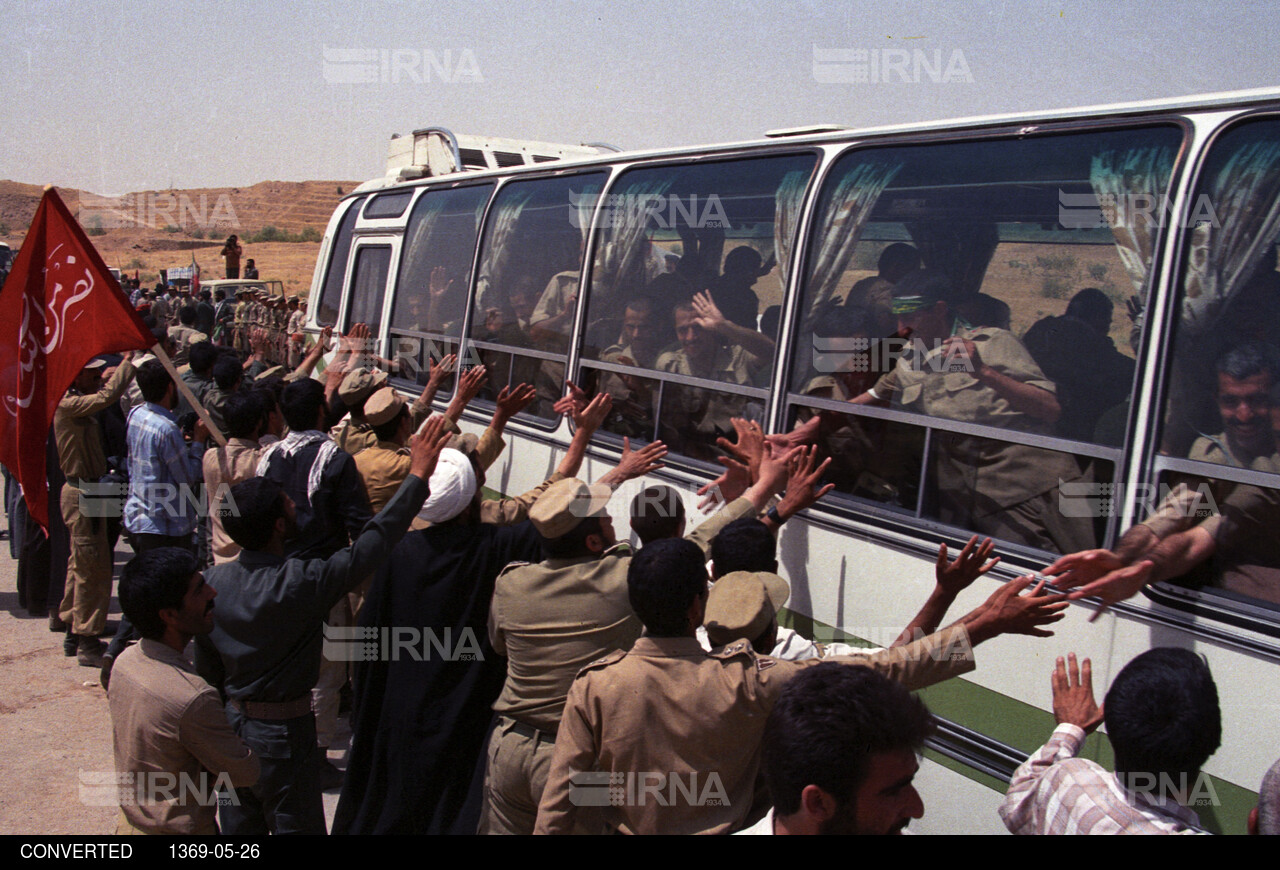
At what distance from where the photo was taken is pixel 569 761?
281 centimetres

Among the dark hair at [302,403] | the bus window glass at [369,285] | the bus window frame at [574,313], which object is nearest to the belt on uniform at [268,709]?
the dark hair at [302,403]

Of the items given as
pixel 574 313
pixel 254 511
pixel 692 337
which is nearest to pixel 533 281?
pixel 574 313

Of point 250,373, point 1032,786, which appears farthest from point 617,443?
point 250,373

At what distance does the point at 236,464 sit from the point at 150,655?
2.64m

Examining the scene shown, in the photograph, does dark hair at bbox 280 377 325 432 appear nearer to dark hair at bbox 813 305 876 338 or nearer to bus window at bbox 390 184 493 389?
bus window at bbox 390 184 493 389

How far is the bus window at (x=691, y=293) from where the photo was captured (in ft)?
15.6

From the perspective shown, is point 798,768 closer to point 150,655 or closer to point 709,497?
point 150,655

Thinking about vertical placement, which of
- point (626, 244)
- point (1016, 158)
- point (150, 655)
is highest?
point (1016, 158)

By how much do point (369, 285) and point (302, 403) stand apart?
14.2ft

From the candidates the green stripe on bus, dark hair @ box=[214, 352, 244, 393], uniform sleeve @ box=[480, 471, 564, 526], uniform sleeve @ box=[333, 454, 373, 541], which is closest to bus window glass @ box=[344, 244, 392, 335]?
dark hair @ box=[214, 352, 244, 393]

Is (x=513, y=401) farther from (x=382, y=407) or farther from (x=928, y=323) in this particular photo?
(x=928, y=323)

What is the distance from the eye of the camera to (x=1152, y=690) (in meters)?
2.25

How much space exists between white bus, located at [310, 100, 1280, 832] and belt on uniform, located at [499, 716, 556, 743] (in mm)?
1211

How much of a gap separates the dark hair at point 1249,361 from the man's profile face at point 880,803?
1899 millimetres
